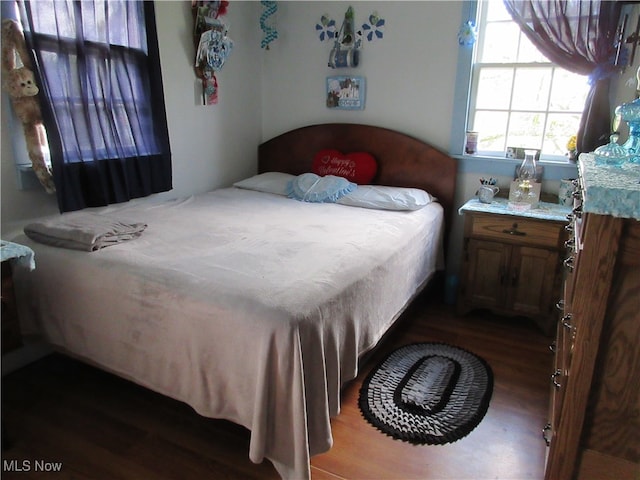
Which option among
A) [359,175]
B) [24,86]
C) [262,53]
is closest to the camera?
[24,86]

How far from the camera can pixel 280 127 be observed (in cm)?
380

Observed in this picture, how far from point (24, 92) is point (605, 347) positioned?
8.16 ft

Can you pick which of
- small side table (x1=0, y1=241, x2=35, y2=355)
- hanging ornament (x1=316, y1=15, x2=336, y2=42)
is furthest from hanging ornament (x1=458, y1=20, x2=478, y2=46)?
small side table (x1=0, y1=241, x2=35, y2=355)

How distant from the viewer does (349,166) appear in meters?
3.33

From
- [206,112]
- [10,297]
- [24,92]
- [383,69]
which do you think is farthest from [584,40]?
[10,297]

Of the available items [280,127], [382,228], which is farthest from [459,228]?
[280,127]

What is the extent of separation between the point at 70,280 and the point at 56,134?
32.8 inches

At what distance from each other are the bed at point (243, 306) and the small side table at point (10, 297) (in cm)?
16

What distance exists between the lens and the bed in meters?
1.47

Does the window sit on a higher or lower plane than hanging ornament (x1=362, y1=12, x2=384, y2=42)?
lower

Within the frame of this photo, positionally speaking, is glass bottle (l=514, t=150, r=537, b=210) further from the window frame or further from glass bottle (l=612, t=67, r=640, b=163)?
glass bottle (l=612, t=67, r=640, b=163)

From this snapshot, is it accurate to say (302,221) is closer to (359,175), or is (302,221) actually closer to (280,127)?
(359,175)

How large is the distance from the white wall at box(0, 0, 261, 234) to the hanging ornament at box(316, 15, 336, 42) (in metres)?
0.55

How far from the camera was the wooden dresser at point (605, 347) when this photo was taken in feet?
3.70
